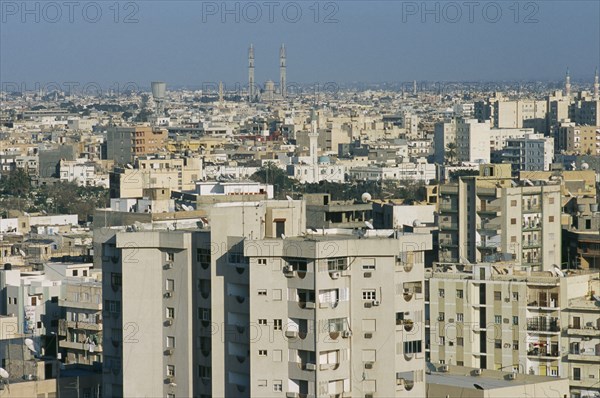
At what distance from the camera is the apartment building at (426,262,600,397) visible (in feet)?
45.1

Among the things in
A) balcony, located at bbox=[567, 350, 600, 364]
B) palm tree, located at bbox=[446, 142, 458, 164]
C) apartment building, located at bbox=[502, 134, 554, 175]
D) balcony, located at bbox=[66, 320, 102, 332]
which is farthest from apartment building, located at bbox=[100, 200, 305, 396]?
palm tree, located at bbox=[446, 142, 458, 164]

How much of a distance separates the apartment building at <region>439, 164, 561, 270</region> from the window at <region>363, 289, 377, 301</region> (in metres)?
6.74

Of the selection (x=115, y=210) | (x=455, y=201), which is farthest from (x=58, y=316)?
(x=115, y=210)

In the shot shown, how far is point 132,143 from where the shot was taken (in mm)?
51312

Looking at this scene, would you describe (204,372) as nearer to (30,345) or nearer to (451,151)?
(30,345)

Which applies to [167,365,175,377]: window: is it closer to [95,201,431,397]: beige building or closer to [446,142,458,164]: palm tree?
[95,201,431,397]: beige building

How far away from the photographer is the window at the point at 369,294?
1071cm

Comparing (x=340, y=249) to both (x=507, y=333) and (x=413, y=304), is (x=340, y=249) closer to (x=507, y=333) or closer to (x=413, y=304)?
(x=413, y=304)

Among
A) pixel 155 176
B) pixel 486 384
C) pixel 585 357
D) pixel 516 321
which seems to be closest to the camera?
pixel 486 384

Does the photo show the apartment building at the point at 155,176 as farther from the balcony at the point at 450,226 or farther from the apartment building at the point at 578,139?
the apartment building at the point at 578,139

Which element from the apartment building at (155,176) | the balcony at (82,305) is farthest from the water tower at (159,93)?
the balcony at (82,305)

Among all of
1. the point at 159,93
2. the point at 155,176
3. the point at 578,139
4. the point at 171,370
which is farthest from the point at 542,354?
the point at 159,93

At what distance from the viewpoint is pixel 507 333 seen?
557 inches

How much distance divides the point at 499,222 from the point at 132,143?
112ft
